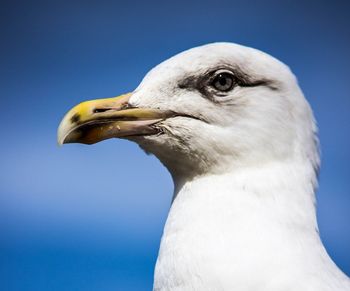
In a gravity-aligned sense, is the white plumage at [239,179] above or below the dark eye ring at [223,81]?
below

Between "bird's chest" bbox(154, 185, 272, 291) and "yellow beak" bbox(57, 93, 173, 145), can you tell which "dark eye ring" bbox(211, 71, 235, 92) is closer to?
"yellow beak" bbox(57, 93, 173, 145)

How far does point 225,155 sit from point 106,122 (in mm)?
580

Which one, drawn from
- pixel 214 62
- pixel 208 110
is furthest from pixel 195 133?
pixel 214 62

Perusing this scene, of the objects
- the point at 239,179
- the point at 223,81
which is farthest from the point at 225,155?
the point at 223,81

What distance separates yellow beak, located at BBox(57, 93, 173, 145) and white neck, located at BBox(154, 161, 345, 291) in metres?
0.36

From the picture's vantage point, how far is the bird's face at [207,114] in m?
2.91

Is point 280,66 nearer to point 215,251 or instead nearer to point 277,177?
point 277,177

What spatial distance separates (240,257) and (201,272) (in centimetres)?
17

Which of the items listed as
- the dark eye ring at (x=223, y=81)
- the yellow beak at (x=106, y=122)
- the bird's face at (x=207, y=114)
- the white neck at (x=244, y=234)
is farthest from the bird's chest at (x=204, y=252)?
the dark eye ring at (x=223, y=81)

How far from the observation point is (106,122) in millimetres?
2980

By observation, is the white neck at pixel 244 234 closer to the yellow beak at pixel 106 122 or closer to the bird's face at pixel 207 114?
the bird's face at pixel 207 114

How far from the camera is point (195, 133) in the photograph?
293cm

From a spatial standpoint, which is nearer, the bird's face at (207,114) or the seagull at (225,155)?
the seagull at (225,155)

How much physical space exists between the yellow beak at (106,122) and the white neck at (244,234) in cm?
36
